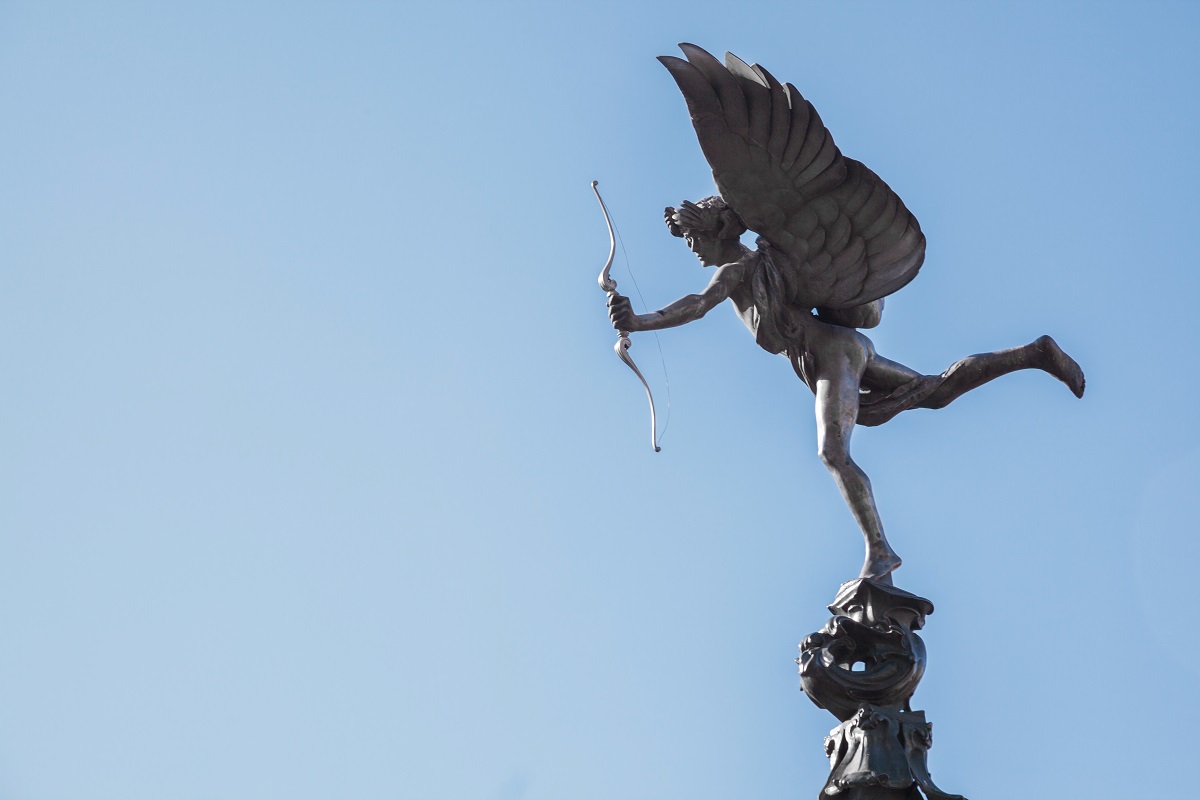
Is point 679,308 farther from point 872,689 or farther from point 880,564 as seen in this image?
point 872,689

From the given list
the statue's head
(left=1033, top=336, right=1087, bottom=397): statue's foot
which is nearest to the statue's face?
the statue's head

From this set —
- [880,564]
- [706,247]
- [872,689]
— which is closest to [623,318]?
[706,247]

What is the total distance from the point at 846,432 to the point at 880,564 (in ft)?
2.55

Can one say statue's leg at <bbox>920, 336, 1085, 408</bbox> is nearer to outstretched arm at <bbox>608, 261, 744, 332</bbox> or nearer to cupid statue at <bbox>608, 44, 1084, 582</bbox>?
cupid statue at <bbox>608, 44, 1084, 582</bbox>

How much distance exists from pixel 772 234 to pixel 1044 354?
1.50 m

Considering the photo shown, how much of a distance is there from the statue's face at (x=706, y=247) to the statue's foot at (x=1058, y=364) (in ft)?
5.53

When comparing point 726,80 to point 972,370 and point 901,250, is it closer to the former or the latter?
point 901,250

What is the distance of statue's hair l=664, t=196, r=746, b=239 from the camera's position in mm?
9438

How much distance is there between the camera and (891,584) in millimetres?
8453

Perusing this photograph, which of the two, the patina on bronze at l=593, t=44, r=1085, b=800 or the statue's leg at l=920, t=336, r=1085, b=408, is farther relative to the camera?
the statue's leg at l=920, t=336, r=1085, b=408

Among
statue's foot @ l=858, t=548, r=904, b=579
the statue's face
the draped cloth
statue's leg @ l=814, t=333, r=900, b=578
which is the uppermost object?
the statue's face

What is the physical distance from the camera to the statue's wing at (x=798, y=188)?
9055 mm

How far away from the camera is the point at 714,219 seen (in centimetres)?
945

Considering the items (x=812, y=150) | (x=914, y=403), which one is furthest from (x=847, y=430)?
(x=812, y=150)
